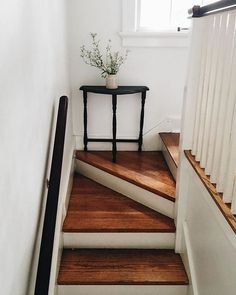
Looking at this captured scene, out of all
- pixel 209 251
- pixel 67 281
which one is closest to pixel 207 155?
pixel 209 251

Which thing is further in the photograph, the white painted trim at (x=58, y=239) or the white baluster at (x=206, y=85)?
the white painted trim at (x=58, y=239)

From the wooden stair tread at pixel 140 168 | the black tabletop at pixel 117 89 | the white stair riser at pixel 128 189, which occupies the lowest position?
the white stair riser at pixel 128 189

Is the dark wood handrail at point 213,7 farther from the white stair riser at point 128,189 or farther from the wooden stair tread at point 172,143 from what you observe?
the white stair riser at point 128,189

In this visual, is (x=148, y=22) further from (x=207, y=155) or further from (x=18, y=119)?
(x=18, y=119)

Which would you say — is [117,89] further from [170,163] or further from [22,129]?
[22,129]

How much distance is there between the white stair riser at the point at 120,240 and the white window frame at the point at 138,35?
5.37 feet

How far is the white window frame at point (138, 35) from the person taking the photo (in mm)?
2594

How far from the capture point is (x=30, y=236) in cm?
127

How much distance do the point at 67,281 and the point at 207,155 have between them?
44.9 inches

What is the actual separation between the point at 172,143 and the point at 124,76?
2.50 ft

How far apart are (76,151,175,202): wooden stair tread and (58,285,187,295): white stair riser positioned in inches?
22.4

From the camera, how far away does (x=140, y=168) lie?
2576mm

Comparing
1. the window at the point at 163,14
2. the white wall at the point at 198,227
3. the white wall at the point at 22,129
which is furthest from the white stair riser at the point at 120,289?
the window at the point at 163,14

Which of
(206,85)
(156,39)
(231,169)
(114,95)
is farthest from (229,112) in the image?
(156,39)
